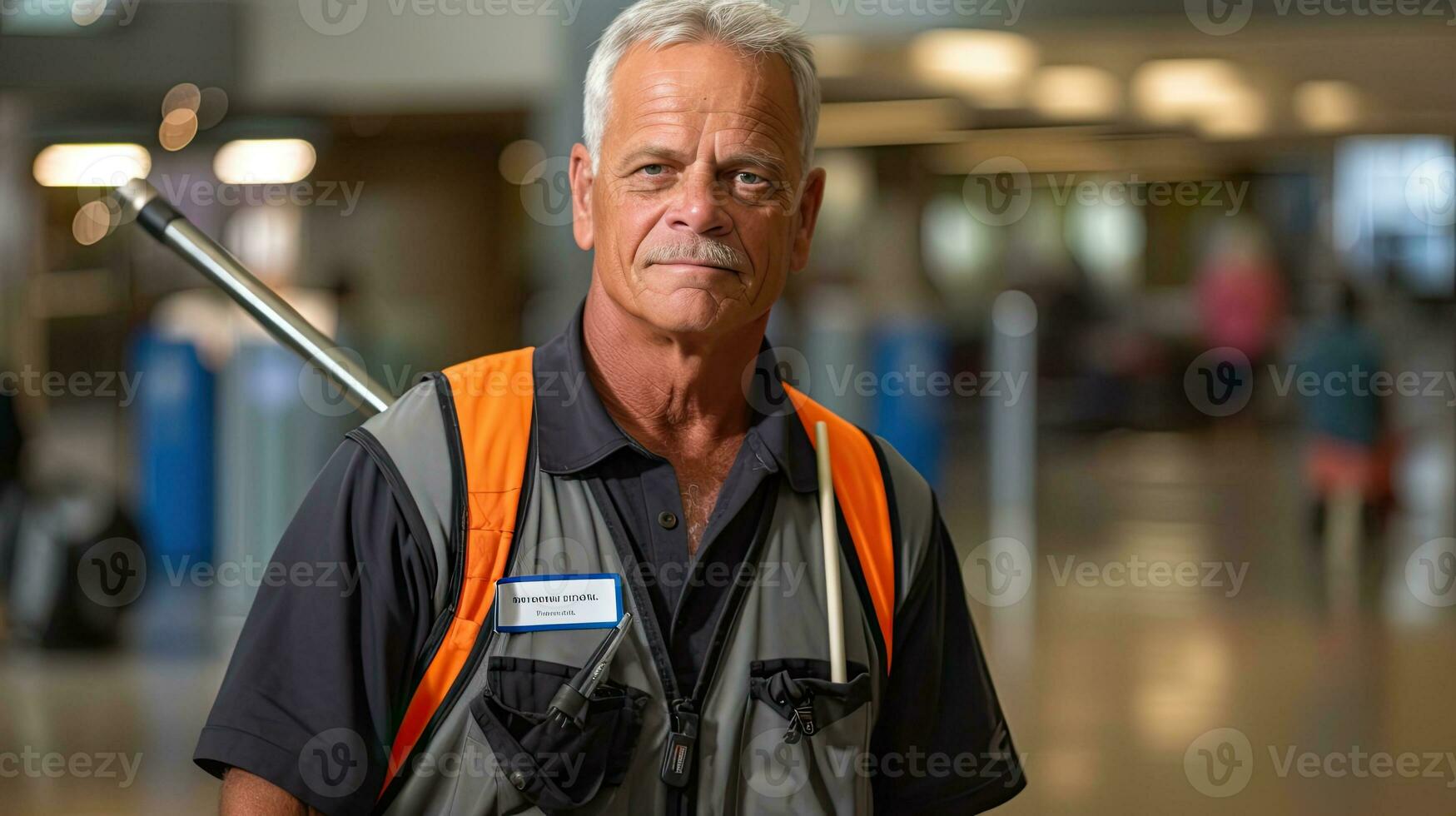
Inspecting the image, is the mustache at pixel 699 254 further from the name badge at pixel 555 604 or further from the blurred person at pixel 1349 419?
the blurred person at pixel 1349 419

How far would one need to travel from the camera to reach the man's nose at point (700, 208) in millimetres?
1559

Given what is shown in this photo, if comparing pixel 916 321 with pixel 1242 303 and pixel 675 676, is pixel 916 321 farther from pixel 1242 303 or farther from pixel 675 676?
pixel 675 676

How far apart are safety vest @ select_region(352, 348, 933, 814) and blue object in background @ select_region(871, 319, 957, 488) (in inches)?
255

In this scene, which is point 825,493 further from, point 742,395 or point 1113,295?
point 1113,295

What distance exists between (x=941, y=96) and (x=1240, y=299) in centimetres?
417

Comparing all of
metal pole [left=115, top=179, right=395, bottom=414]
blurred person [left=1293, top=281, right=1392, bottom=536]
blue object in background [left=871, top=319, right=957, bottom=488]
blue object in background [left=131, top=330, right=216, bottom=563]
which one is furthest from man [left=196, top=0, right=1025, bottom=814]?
blurred person [left=1293, top=281, right=1392, bottom=536]

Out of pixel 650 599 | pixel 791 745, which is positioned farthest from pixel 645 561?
pixel 791 745

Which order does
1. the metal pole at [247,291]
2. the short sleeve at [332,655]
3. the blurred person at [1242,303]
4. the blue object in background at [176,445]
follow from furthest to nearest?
the blurred person at [1242,303], the blue object in background at [176,445], the metal pole at [247,291], the short sleeve at [332,655]

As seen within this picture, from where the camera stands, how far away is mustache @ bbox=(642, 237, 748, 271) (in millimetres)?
1564

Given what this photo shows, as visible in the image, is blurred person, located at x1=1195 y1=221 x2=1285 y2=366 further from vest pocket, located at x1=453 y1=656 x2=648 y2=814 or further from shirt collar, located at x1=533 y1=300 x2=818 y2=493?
vest pocket, located at x1=453 y1=656 x2=648 y2=814

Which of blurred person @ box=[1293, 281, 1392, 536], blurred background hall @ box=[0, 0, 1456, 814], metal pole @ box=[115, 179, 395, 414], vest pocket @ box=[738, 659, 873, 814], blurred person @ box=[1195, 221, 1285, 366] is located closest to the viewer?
vest pocket @ box=[738, 659, 873, 814]

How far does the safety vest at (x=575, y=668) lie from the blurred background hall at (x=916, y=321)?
9.68 feet

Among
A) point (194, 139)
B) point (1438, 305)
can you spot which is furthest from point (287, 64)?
point (1438, 305)

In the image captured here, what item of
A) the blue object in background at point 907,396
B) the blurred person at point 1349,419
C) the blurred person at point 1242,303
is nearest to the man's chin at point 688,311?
the blue object in background at point 907,396
